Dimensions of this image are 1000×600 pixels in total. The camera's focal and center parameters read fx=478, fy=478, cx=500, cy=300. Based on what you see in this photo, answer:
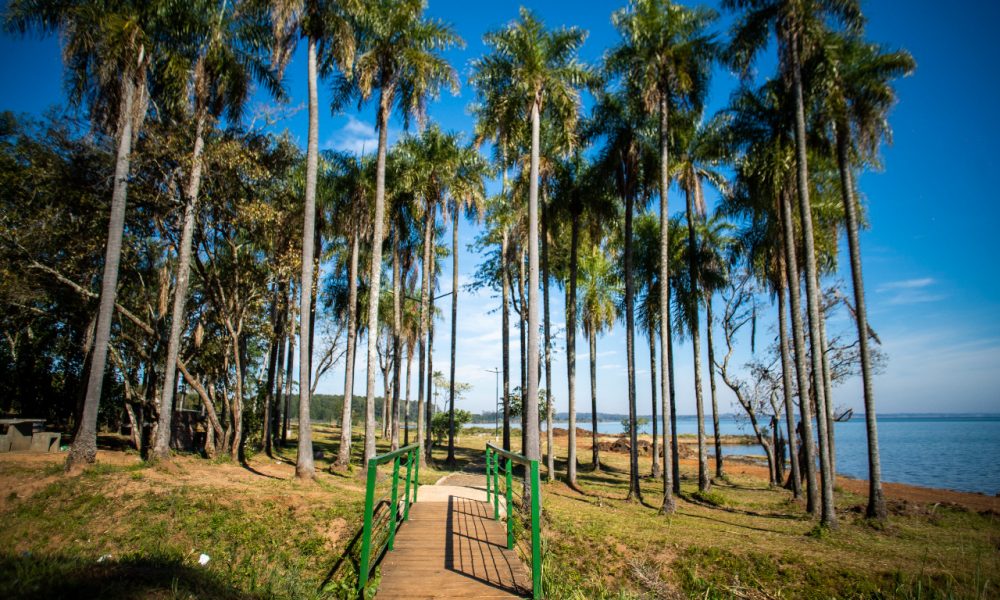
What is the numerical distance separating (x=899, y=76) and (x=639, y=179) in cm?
754

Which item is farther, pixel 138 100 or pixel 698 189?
pixel 698 189

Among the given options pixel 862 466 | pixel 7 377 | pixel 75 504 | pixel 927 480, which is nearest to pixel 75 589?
pixel 75 504

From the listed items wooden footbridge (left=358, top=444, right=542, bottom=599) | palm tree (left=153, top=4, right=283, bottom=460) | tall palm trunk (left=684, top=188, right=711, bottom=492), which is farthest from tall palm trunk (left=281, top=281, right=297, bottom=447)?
tall palm trunk (left=684, top=188, right=711, bottom=492)

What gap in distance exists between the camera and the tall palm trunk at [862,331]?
12750 millimetres

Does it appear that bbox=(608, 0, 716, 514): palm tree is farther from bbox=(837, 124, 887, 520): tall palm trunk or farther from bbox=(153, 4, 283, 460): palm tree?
bbox=(153, 4, 283, 460): palm tree

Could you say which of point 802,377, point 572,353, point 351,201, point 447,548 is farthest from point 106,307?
point 802,377

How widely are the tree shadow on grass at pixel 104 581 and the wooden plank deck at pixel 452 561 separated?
1.62m

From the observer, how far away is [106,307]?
12078 millimetres

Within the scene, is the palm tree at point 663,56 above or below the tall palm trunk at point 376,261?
above

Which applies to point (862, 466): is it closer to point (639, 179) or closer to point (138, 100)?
point (639, 179)

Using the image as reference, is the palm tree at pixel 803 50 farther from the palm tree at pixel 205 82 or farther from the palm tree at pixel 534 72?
the palm tree at pixel 205 82

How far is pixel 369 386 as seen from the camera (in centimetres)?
1617

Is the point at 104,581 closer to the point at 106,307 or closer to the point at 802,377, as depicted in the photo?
the point at 106,307

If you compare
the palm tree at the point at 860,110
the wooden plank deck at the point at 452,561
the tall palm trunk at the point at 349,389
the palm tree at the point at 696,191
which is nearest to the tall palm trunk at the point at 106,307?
the tall palm trunk at the point at 349,389
